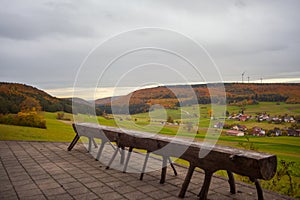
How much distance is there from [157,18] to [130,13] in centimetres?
73

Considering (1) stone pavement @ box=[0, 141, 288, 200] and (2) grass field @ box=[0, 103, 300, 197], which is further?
(2) grass field @ box=[0, 103, 300, 197]

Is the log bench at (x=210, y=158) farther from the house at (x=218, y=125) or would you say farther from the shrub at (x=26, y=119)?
the shrub at (x=26, y=119)

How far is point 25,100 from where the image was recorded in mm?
8484

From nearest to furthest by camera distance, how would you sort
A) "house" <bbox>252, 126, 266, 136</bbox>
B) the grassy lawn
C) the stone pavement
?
the stone pavement, "house" <bbox>252, 126, 266, 136</bbox>, the grassy lawn

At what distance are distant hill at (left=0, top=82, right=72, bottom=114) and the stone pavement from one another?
129 inches

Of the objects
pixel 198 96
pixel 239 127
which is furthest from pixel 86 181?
pixel 239 127

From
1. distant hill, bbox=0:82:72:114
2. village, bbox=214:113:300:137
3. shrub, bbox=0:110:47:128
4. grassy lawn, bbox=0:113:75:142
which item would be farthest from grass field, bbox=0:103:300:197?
distant hill, bbox=0:82:72:114

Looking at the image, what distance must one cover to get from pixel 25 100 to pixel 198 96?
6400mm

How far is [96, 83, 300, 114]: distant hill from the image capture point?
4.12m

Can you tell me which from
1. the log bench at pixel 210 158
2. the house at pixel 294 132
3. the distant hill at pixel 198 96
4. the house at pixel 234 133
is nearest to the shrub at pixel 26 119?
the distant hill at pixel 198 96

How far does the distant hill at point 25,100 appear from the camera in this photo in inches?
328

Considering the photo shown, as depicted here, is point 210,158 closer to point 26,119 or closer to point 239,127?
point 239,127

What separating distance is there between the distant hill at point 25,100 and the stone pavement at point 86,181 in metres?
3.27

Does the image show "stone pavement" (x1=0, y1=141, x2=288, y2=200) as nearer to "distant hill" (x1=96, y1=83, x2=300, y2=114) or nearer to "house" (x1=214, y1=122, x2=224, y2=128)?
"house" (x1=214, y1=122, x2=224, y2=128)
